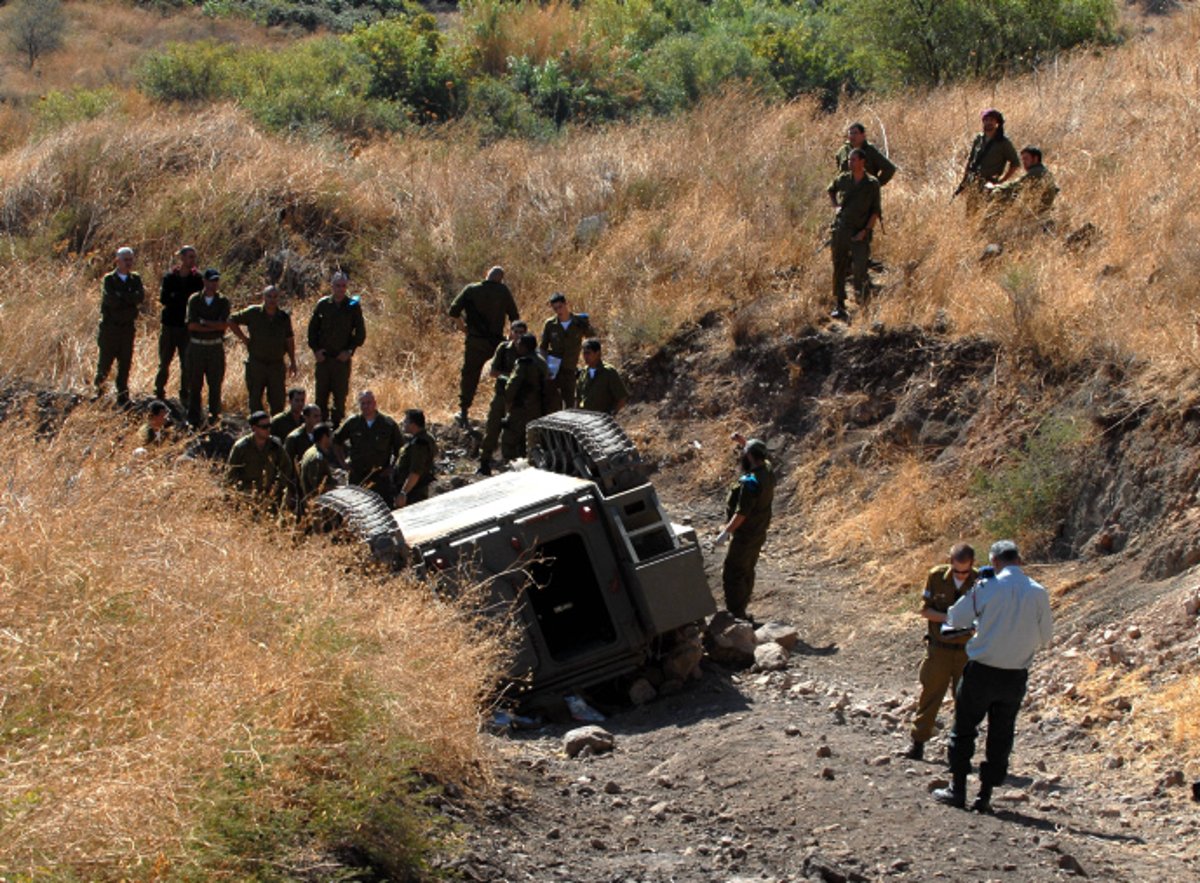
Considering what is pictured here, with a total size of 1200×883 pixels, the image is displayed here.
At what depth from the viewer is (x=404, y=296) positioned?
69.3ft

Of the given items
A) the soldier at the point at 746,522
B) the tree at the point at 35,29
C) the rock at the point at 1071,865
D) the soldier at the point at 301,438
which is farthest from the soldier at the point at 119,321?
the tree at the point at 35,29

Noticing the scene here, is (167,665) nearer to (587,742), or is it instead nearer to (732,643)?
(587,742)

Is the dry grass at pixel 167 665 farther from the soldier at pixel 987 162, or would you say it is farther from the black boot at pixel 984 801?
the soldier at pixel 987 162

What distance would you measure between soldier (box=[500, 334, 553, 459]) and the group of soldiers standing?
3.48 metres

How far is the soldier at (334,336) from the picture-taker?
53.1 ft

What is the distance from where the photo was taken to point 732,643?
1155cm

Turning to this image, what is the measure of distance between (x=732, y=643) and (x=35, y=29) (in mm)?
32361

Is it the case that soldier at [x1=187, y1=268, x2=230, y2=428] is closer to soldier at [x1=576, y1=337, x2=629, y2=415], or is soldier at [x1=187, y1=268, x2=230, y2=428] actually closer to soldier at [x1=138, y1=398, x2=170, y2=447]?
soldier at [x1=138, y1=398, x2=170, y2=447]

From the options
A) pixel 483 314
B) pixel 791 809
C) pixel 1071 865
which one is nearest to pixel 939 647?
pixel 791 809

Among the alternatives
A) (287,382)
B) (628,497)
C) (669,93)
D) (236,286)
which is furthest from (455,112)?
(628,497)

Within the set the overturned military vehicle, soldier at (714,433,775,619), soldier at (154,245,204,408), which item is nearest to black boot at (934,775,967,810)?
the overturned military vehicle

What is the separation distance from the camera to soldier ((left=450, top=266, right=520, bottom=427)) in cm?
1667

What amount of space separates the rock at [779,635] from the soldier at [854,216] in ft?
17.4

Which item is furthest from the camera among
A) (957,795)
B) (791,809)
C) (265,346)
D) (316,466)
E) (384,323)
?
(384,323)
